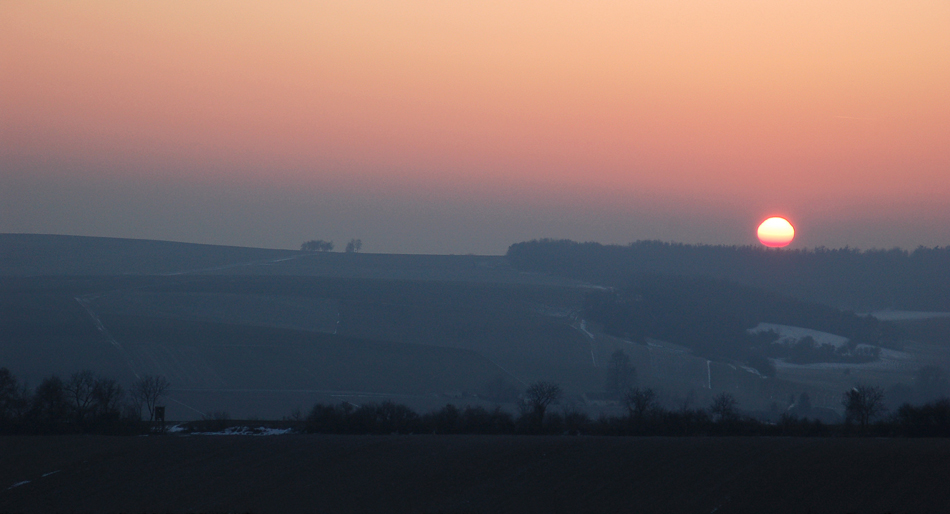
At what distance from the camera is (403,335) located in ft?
250

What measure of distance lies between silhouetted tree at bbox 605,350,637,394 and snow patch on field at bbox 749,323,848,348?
20856 millimetres

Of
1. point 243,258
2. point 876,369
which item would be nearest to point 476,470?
point 876,369

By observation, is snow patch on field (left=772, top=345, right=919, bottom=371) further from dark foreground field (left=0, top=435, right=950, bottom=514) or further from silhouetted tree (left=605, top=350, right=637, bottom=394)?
dark foreground field (left=0, top=435, right=950, bottom=514)

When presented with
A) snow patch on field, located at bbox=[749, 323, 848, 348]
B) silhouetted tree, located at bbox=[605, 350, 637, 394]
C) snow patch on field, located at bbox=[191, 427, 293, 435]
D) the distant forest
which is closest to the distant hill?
the distant forest

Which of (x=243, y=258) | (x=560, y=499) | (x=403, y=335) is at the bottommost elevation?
(x=560, y=499)

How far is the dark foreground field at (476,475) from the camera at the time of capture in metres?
20.7

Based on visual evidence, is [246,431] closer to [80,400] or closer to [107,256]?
[80,400]

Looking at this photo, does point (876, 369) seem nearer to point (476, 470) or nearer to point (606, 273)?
point (606, 273)

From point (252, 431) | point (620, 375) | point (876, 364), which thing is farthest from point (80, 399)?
point (876, 364)

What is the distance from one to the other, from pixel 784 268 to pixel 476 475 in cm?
10022

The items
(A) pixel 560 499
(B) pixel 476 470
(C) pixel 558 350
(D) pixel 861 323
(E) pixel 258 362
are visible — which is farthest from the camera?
(D) pixel 861 323

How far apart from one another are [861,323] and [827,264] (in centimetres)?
3393

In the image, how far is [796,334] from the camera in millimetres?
79188

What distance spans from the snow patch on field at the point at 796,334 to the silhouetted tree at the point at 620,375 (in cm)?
2086
